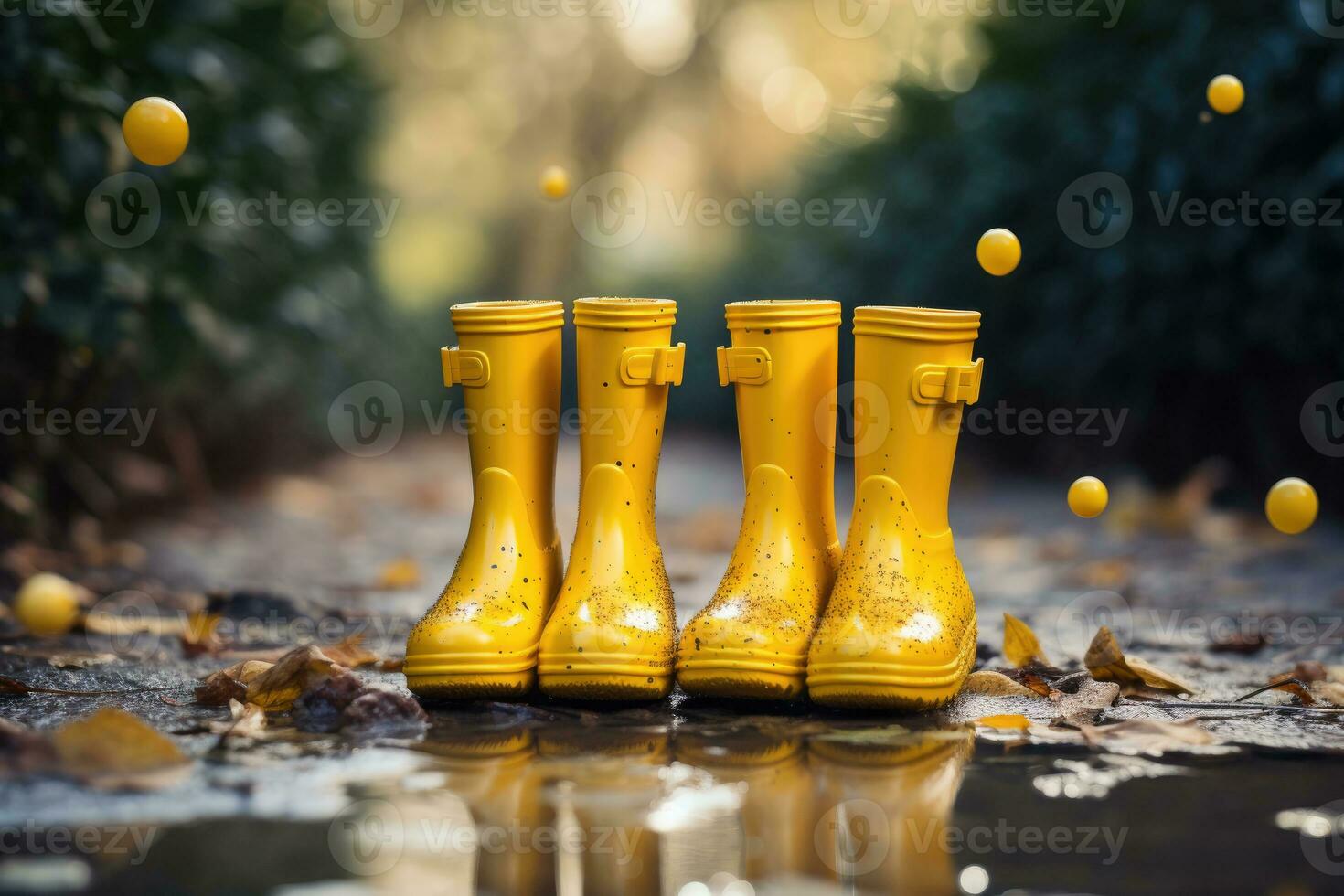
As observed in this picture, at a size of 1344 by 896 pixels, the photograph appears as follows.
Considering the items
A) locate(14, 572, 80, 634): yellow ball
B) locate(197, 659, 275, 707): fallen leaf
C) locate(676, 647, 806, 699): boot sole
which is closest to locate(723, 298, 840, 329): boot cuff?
locate(676, 647, 806, 699): boot sole

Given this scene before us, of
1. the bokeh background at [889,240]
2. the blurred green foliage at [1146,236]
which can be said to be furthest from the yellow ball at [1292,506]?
the blurred green foliage at [1146,236]

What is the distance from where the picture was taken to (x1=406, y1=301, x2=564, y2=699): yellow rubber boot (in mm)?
1778

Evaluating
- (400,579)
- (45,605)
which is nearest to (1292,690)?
(45,605)

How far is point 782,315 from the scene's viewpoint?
186 centimetres

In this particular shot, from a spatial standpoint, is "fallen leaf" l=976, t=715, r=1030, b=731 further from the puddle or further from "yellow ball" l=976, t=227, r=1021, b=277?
"yellow ball" l=976, t=227, r=1021, b=277

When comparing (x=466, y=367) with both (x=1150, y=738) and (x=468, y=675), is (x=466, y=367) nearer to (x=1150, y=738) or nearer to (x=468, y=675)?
(x=468, y=675)

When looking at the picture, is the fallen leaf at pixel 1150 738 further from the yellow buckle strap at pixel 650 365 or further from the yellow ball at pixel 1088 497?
the yellow buckle strap at pixel 650 365

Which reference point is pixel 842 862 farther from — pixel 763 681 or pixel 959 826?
pixel 763 681

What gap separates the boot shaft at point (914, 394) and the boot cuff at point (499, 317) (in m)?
0.46

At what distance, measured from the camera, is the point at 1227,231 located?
361cm

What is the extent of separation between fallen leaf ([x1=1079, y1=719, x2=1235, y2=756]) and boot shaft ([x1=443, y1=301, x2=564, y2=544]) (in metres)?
0.82

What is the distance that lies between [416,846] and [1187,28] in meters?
3.34

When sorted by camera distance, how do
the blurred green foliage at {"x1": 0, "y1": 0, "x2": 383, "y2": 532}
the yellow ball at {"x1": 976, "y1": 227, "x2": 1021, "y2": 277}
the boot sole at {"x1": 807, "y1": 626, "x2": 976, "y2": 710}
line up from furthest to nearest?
the blurred green foliage at {"x1": 0, "y1": 0, "x2": 383, "y2": 532}, the yellow ball at {"x1": 976, "y1": 227, "x2": 1021, "y2": 277}, the boot sole at {"x1": 807, "y1": 626, "x2": 976, "y2": 710}

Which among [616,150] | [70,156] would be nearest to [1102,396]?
[70,156]
